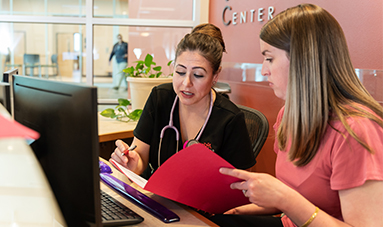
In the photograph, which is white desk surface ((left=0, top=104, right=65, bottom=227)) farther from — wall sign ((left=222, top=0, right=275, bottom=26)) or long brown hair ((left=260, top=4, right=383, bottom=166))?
wall sign ((left=222, top=0, right=275, bottom=26))

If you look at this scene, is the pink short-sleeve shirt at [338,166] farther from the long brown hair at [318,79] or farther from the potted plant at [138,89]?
the potted plant at [138,89]

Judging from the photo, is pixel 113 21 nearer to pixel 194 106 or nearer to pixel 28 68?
pixel 28 68

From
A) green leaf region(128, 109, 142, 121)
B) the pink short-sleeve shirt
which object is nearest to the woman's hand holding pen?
the pink short-sleeve shirt

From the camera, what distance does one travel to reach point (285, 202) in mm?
911

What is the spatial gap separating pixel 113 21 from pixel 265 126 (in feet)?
7.56

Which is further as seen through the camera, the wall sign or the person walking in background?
the person walking in background

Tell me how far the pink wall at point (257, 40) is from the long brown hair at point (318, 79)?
24.0 inches

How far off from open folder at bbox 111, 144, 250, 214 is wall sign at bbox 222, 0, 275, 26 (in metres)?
1.79

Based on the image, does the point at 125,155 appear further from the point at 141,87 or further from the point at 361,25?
the point at 361,25

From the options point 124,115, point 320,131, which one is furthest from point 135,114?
point 320,131

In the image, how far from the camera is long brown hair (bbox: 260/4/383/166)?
3.17ft

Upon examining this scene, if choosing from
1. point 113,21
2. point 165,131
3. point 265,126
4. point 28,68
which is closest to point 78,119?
point 165,131

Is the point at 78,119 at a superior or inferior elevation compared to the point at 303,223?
superior

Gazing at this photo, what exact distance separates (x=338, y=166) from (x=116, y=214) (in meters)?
0.60
